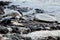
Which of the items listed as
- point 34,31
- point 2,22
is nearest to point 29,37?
point 34,31

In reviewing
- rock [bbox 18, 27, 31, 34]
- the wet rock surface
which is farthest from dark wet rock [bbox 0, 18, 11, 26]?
rock [bbox 18, 27, 31, 34]

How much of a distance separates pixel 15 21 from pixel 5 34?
44.1 inches

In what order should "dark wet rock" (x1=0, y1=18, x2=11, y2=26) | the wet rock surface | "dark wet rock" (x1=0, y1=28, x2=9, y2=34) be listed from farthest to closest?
1. "dark wet rock" (x1=0, y1=18, x2=11, y2=26)
2. "dark wet rock" (x1=0, y1=28, x2=9, y2=34)
3. the wet rock surface

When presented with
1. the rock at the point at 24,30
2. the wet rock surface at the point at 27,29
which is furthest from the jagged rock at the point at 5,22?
the rock at the point at 24,30

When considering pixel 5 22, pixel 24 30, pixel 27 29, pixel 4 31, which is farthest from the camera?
pixel 5 22

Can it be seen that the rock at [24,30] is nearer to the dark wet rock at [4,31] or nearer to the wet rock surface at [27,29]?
the wet rock surface at [27,29]

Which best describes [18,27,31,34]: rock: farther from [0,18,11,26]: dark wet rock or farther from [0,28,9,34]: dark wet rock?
[0,18,11,26]: dark wet rock

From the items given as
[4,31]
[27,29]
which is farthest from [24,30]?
[4,31]

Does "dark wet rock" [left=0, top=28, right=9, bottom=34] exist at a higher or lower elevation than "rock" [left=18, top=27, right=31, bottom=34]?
higher

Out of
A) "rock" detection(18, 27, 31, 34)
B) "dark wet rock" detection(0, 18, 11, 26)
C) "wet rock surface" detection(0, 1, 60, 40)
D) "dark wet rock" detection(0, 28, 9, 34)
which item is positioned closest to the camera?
"wet rock surface" detection(0, 1, 60, 40)

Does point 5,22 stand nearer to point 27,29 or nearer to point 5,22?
point 5,22

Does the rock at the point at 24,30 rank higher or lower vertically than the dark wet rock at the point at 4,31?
lower

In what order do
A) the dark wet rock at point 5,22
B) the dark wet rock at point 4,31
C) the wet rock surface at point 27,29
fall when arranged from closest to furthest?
1. the wet rock surface at point 27,29
2. the dark wet rock at point 4,31
3. the dark wet rock at point 5,22

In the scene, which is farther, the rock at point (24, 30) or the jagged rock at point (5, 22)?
the jagged rock at point (5, 22)
